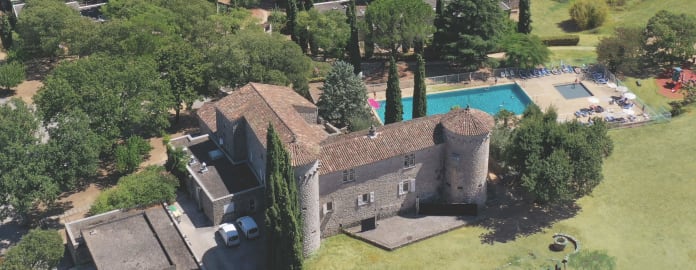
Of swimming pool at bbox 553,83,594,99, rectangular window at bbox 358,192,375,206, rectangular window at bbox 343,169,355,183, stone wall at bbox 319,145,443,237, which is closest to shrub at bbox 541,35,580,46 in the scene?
swimming pool at bbox 553,83,594,99

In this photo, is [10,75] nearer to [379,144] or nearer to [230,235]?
[230,235]

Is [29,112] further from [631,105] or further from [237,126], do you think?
[631,105]

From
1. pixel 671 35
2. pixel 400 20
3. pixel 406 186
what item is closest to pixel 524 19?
pixel 671 35

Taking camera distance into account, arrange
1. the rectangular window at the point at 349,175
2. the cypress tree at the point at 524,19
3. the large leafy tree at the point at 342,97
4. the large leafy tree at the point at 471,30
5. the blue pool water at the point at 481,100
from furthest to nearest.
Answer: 1. the cypress tree at the point at 524,19
2. the large leafy tree at the point at 471,30
3. the blue pool water at the point at 481,100
4. the large leafy tree at the point at 342,97
5. the rectangular window at the point at 349,175

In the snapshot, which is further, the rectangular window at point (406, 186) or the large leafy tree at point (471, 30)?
the large leafy tree at point (471, 30)

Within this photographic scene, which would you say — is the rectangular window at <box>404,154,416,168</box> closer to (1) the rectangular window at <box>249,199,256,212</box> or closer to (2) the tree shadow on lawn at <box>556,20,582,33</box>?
(1) the rectangular window at <box>249,199,256,212</box>

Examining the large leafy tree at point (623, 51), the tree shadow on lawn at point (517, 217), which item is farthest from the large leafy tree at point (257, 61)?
the large leafy tree at point (623, 51)

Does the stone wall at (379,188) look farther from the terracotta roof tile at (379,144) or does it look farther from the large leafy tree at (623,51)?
the large leafy tree at (623,51)
